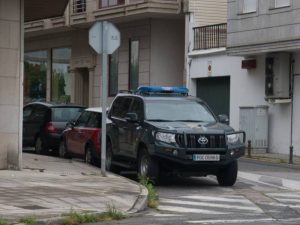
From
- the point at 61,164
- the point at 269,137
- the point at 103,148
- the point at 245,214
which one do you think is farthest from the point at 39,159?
the point at 269,137

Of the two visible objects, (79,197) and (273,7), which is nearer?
(79,197)

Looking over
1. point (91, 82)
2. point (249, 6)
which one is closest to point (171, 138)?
point (249, 6)

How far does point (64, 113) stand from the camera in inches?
879

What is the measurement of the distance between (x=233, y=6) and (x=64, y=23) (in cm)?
1174

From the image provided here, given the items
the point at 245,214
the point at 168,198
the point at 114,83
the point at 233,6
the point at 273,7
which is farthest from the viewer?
the point at 114,83

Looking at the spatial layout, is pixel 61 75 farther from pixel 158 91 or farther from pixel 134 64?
pixel 158 91

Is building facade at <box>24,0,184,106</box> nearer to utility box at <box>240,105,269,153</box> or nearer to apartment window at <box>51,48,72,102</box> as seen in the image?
apartment window at <box>51,48,72,102</box>

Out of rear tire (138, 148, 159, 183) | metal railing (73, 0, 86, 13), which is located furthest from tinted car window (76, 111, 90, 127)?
metal railing (73, 0, 86, 13)

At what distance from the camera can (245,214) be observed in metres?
11.1

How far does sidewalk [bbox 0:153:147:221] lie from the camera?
1035 centimetres

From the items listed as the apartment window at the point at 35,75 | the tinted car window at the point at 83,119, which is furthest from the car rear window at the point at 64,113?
the apartment window at the point at 35,75

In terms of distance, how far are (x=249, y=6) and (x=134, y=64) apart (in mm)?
8677

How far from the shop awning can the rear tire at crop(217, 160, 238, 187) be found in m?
6.20

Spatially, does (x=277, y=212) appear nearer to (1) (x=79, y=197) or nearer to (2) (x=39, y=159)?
(1) (x=79, y=197)
